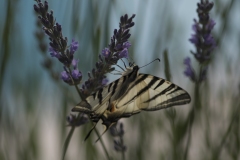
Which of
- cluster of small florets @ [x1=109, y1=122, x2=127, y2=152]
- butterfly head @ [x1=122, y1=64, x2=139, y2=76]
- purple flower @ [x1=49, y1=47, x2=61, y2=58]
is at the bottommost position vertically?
cluster of small florets @ [x1=109, y1=122, x2=127, y2=152]

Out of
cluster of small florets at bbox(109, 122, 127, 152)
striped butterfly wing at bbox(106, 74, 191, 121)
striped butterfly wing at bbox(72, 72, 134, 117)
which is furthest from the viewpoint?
cluster of small florets at bbox(109, 122, 127, 152)

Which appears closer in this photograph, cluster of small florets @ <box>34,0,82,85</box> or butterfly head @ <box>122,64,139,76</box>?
cluster of small florets @ <box>34,0,82,85</box>

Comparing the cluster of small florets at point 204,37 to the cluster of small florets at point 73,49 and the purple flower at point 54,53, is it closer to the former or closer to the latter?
the cluster of small florets at point 73,49

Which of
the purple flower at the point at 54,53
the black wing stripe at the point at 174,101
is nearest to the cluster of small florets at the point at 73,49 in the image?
the purple flower at the point at 54,53

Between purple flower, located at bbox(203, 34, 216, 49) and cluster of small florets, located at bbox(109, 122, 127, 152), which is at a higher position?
purple flower, located at bbox(203, 34, 216, 49)

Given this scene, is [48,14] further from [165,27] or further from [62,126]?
[165,27]

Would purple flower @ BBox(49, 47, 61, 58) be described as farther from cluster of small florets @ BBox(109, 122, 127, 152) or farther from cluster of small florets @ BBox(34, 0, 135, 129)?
cluster of small florets @ BBox(109, 122, 127, 152)

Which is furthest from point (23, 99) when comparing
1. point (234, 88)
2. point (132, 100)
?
point (234, 88)

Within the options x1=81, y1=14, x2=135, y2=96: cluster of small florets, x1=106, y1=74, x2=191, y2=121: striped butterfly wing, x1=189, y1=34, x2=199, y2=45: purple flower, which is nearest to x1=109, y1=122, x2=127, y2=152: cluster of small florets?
x1=106, y1=74, x2=191, y2=121: striped butterfly wing
